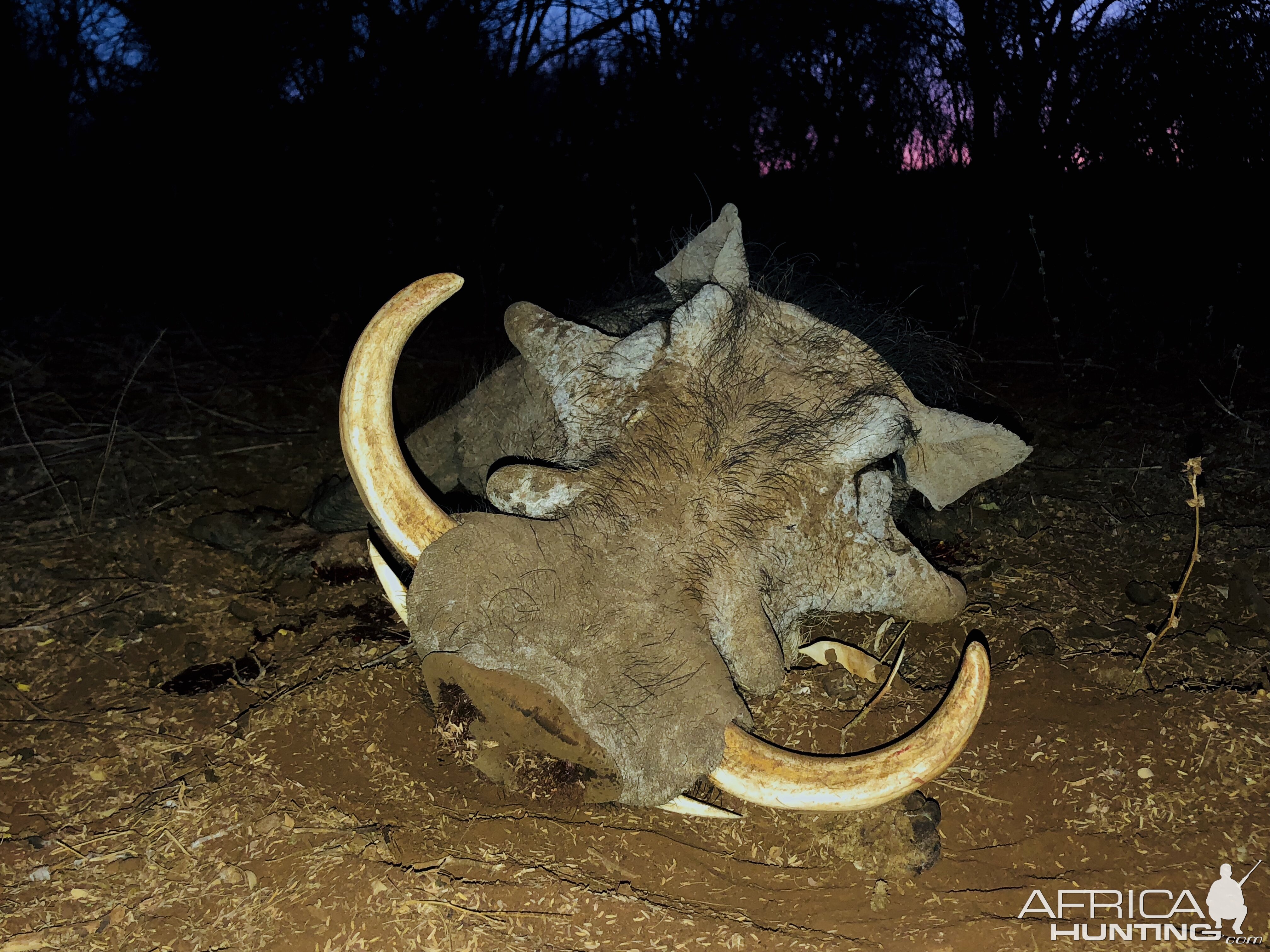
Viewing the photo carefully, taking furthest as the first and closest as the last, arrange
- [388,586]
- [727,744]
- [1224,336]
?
1. [1224,336]
2. [388,586]
3. [727,744]

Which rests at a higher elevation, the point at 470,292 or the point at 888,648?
the point at 470,292

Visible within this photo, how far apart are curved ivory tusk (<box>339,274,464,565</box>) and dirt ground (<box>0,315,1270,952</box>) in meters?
0.47

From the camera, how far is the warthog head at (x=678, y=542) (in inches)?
67.3

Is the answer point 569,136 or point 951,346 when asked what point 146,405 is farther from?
point 569,136

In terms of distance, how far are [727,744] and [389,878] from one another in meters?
0.76

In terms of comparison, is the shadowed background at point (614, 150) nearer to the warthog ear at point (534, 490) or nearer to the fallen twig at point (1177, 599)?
the fallen twig at point (1177, 599)

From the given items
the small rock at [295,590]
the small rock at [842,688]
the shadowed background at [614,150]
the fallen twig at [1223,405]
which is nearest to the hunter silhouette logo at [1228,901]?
the small rock at [842,688]

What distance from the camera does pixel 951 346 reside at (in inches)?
143

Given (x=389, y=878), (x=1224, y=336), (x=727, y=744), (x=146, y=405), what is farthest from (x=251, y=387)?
(x=1224, y=336)

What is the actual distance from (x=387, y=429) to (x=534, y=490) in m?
0.40

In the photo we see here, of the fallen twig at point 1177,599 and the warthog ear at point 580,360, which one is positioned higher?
the warthog ear at point 580,360

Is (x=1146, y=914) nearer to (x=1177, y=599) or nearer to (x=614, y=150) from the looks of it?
(x=1177, y=599)

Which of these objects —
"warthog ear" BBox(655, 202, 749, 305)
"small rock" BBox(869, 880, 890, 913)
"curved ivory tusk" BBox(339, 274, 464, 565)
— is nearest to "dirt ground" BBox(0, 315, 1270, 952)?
"small rock" BBox(869, 880, 890, 913)

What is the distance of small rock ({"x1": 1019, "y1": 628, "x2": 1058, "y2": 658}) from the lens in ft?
9.11
